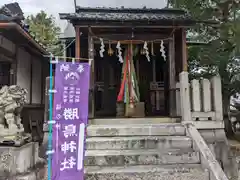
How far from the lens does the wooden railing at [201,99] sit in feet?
22.6

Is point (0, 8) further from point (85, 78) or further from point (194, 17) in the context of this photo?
point (194, 17)

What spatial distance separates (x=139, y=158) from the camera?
5480 millimetres

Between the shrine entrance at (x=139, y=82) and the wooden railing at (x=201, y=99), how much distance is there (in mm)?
3141

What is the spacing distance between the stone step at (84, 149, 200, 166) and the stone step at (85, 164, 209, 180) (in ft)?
0.80

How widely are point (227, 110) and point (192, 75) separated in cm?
207

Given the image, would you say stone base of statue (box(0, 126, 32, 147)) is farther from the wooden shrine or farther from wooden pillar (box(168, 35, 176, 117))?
wooden pillar (box(168, 35, 176, 117))

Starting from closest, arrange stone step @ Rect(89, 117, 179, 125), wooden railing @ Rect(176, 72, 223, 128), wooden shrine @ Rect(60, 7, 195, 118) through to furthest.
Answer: wooden railing @ Rect(176, 72, 223, 128) < stone step @ Rect(89, 117, 179, 125) < wooden shrine @ Rect(60, 7, 195, 118)

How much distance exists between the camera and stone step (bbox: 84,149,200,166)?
17.9ft

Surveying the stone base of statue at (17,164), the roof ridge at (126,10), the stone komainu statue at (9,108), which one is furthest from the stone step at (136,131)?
the roof ridge at (126,10)

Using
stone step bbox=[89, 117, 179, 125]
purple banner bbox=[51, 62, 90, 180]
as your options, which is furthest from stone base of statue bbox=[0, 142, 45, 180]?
stone step bbox=[89, 117, 179, 125]

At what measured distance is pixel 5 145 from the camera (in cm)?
520

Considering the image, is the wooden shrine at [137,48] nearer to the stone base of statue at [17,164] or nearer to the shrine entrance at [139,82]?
the shrine entrance at [139,82]

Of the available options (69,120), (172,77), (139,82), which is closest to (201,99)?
(172,77)

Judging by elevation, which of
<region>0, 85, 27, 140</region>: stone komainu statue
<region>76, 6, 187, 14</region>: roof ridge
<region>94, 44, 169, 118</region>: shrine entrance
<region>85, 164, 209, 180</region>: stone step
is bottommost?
<region>85, 164, 209, 180</region>: stone step
